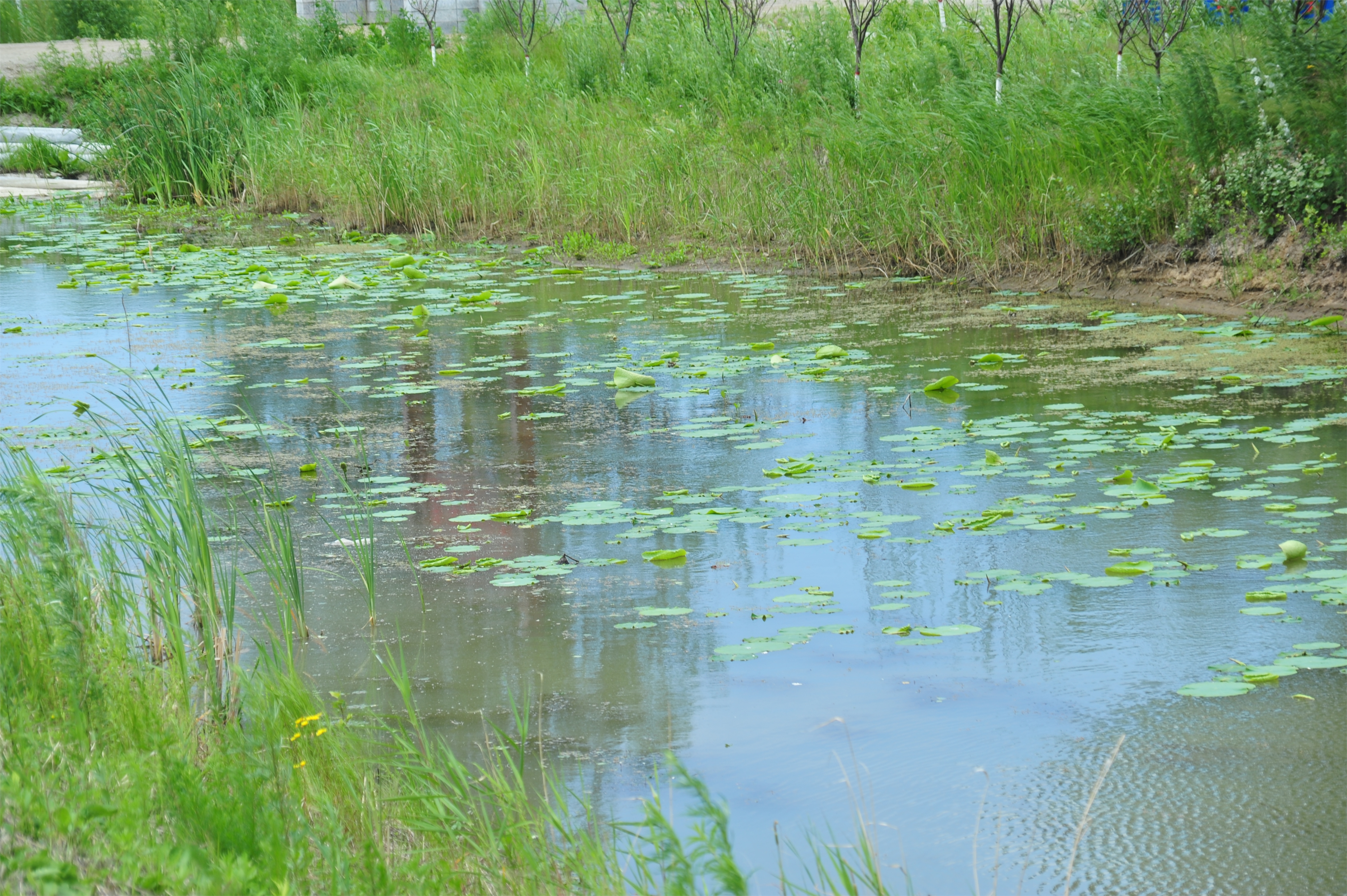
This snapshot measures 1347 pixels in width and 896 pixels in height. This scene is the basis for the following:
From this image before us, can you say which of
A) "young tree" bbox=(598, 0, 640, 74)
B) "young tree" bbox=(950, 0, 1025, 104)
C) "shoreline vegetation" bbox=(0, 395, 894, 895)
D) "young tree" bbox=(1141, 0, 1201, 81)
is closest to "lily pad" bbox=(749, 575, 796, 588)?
"shoreline vegetation" bbox=(0, 395, 894, 895)

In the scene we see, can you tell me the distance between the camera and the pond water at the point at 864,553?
2.72m

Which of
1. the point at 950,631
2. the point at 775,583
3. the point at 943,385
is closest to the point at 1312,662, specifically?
the point at 950,631

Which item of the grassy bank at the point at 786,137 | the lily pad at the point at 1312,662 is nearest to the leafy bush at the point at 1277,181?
the grassy bank at the point at 786,137

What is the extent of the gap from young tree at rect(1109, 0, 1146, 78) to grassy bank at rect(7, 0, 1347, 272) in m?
0.18

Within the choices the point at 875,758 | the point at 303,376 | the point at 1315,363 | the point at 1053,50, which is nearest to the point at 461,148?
the point at 1053,50

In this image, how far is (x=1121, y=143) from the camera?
8578mm

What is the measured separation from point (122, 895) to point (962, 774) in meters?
1.65

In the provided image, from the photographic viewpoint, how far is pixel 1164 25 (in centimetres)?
1044

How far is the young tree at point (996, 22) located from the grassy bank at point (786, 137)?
0.59 feet

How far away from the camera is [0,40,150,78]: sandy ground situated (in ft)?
70.2

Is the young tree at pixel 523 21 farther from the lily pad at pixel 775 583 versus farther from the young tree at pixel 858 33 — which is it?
the lily pad at pixel 775 583

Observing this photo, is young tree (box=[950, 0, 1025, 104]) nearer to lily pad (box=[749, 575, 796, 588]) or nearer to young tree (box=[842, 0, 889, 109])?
young tree (box=[842, 0, 889, 109])

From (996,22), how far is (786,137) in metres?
2.16

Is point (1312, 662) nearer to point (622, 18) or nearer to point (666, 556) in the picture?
point (666, 556)
